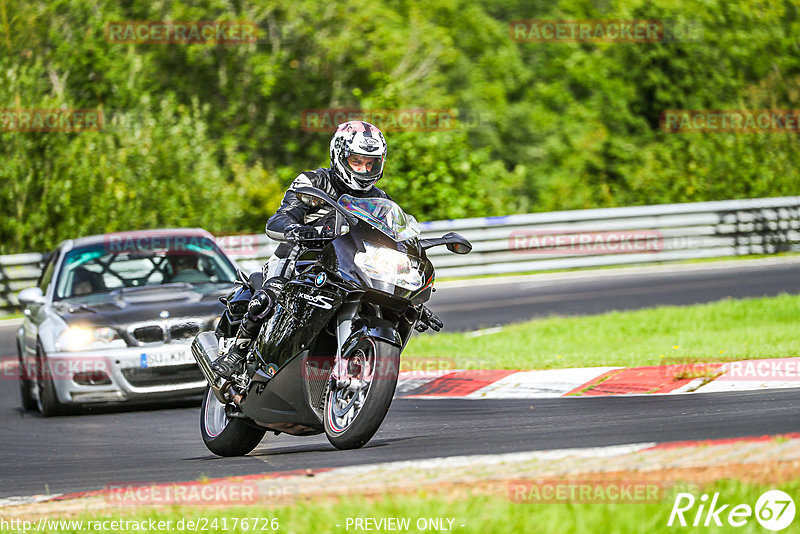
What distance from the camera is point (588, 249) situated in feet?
72.8

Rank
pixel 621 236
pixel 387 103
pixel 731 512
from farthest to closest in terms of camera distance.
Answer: pixel 387 103 → pixel 621 236 → pixel 731 512

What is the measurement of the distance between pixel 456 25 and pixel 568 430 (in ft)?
176

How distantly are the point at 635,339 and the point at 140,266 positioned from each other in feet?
16.8

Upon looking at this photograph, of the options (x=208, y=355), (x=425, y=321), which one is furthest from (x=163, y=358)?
(x=425, y=321)

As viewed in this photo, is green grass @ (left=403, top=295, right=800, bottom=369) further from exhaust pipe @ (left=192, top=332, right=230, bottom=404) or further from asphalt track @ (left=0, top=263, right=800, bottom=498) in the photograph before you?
exhaust pipe @ (left=192, top=332, right=230, bottom=404)

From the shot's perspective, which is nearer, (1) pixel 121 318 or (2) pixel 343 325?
(2) pixel 343 325

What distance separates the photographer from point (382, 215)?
21.8ft

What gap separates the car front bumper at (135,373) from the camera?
10320mm

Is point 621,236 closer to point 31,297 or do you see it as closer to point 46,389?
point 31,297

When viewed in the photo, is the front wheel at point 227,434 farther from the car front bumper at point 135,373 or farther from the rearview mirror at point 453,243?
the car front bumper at point 135,373

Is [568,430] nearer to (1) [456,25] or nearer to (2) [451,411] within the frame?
(2) [451,411]

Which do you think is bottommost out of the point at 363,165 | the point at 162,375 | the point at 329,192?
the point at 162,375

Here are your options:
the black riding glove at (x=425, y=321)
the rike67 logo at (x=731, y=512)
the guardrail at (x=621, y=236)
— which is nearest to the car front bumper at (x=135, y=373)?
the black riding glove at (x=425, y=321)

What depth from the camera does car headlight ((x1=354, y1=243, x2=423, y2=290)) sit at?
21.2 feet
